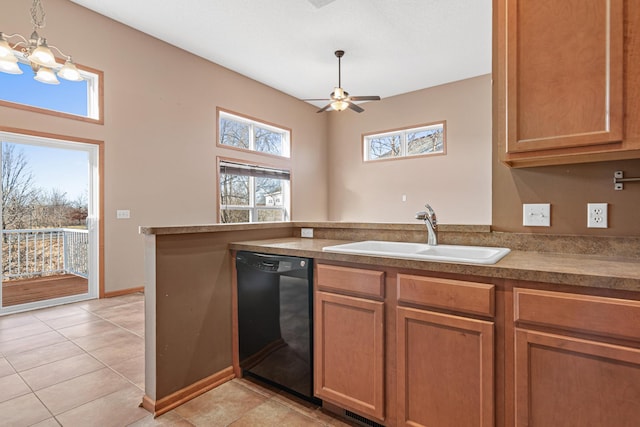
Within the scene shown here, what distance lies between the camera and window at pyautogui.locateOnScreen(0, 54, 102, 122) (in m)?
3.45

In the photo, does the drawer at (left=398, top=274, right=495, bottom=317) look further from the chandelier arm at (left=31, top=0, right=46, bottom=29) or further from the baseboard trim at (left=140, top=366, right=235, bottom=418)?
the chandelier arm at (left=31, top=0, right=46, bottom=29)

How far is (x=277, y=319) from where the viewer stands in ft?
6.17

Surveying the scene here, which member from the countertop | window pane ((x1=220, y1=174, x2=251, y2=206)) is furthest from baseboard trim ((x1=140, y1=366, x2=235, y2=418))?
window pane ((x1=220, y1=174, x2=251, y2=206))

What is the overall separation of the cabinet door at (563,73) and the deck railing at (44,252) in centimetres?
471

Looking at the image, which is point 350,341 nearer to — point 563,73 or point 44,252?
point 563,73

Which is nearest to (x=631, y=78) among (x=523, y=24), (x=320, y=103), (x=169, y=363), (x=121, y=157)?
(x=523, y=24)

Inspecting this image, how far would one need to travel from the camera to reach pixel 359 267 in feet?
5.20

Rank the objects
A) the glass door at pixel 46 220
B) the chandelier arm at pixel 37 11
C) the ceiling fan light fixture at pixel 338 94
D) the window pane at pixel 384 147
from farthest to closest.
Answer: the window pane at pixel 384 147
the ceiling fan light fixture at pixel 338 94
the glass door at pixel 46 220
the chandelier arm at pixel 37 11

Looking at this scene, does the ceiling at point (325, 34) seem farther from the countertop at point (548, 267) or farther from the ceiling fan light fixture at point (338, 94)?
the countertop at point (548, 267)

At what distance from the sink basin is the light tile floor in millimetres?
927

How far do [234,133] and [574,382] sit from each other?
572cm

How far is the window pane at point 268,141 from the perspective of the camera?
6289mm

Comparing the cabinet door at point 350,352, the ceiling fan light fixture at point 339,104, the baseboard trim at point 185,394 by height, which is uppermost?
the ceiling fan light fixture at point 339,104

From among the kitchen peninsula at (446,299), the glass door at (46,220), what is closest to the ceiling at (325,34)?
the glass door at (46,220)
